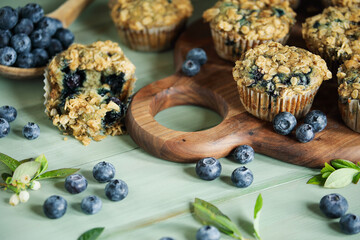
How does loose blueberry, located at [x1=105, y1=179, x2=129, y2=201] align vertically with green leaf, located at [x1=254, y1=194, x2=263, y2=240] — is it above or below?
Answer: below

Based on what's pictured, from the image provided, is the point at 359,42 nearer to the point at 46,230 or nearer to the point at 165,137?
the point at 165,137

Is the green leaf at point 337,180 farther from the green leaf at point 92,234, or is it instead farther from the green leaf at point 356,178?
the green leaf at point 92,234

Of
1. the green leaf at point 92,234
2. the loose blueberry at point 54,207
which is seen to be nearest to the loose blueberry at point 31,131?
the loose blueberry at point 54,207

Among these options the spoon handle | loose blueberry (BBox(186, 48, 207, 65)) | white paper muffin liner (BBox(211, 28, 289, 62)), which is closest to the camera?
white paper muffin liner (BBox(211, 28, 289, 62))

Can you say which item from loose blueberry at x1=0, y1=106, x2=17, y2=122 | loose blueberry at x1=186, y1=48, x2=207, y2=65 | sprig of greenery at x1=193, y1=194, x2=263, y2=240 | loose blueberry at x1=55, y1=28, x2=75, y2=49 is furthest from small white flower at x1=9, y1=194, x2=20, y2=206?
loose blueberry at x1=186, y1=48, x2=207, y2=65

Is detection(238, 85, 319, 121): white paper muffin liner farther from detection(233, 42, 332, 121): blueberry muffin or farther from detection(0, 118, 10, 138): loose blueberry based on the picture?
detection(0, 118, 10, 138): loose blueberry

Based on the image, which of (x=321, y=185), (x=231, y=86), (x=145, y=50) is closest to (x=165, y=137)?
(x=231, y=86)
